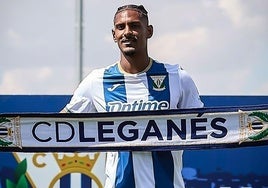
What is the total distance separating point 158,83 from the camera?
1.71 meters

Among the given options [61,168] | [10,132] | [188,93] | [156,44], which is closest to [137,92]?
[188,93]

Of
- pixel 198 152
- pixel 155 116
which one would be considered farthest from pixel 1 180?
pixel 155 116

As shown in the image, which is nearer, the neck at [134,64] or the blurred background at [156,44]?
the neck at [134,64]

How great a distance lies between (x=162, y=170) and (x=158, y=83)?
244mm

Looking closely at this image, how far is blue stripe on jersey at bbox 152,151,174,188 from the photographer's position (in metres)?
1.66

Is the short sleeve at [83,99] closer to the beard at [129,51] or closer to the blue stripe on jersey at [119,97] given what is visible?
the blue stripe on jersey at [119,97]

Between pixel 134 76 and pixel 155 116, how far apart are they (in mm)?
150

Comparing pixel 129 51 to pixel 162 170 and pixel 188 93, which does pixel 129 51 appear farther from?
pixel 162 170

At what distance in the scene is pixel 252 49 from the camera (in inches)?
94.6

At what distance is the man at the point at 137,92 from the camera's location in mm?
1660

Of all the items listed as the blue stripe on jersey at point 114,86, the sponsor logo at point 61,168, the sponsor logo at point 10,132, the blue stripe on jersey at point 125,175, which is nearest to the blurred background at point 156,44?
the sponsor logo at point 61,168

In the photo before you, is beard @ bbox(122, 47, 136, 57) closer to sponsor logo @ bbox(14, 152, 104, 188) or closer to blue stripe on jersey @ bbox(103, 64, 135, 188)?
blue stripe on jersey @ bbox(103, 64, 135, 188)

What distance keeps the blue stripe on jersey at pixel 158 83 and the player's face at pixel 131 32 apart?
77 mm

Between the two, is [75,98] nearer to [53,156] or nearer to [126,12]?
[126,12]
